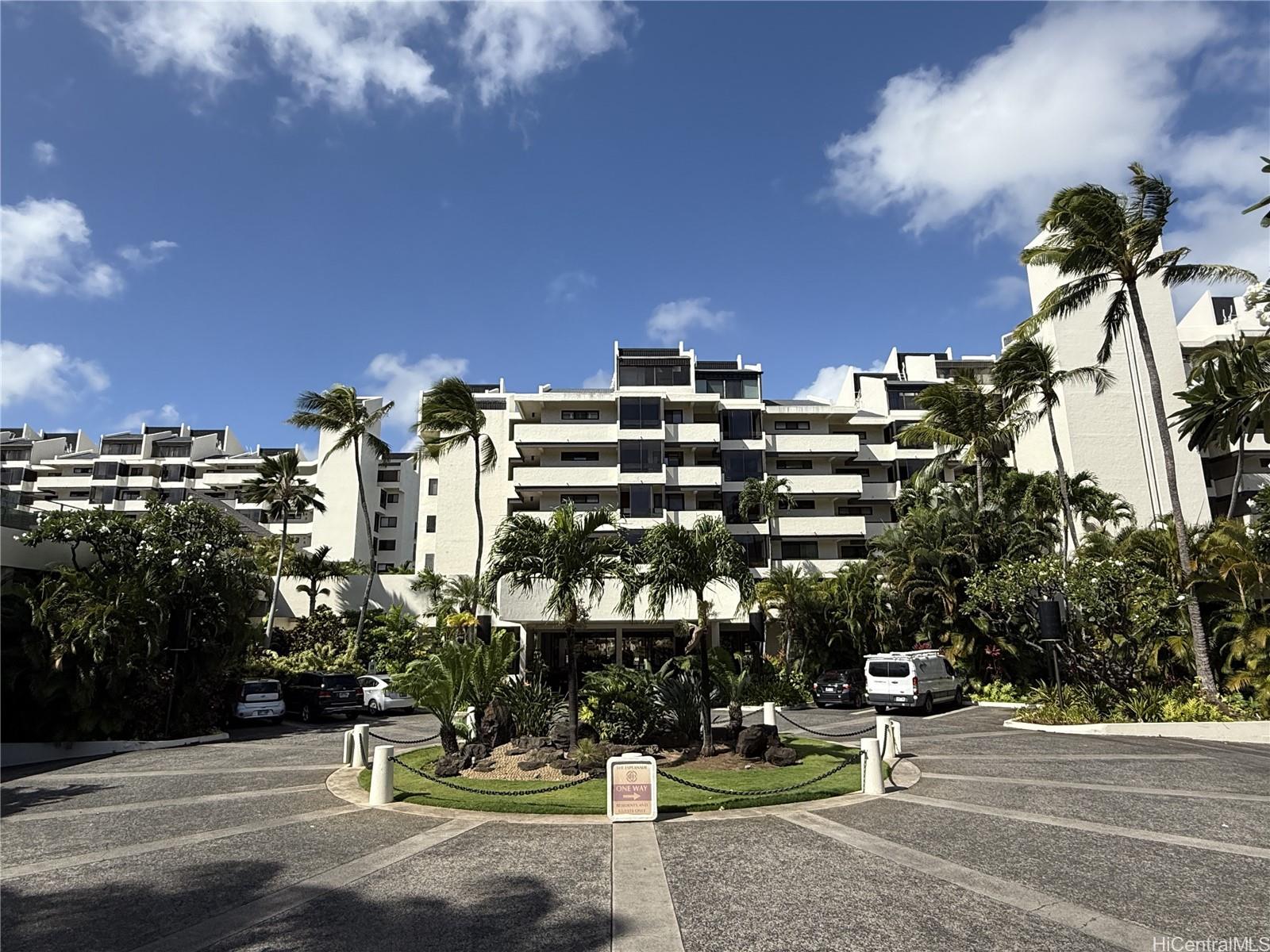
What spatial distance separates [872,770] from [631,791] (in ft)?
13.9

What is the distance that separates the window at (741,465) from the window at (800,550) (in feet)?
14.5

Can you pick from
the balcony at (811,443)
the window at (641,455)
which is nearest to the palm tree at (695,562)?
the window at (641,455)

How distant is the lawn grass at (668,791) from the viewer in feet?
35.0

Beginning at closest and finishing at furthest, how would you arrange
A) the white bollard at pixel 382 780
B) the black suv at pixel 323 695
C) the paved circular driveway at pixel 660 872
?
the paved circular driveway at pixel 660 872 → the white bollard at pixel 382 780 → the black suv at pixel 323 695

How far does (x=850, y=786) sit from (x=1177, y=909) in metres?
5.64

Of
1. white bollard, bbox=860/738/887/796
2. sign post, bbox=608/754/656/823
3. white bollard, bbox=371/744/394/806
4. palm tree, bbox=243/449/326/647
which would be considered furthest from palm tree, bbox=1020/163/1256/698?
palm tree, bbox=243/449/326/647

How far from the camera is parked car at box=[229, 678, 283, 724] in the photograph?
22.6 m

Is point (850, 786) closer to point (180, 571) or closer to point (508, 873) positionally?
point (508, 873)

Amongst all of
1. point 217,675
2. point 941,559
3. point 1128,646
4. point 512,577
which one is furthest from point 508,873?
point 941,559

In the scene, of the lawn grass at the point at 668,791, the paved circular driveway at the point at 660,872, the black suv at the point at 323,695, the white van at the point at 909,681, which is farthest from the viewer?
the black suv at the point at 323,695

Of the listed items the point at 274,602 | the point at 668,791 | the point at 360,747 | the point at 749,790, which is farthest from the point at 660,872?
the point at 274,602

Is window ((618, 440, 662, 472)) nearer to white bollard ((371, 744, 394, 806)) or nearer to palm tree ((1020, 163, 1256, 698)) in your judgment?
palm tree ((1020, 163, 1256, 698))

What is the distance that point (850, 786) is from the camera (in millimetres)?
11922

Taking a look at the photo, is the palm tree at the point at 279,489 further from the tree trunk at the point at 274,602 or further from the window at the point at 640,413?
the window at the point at 640,413
